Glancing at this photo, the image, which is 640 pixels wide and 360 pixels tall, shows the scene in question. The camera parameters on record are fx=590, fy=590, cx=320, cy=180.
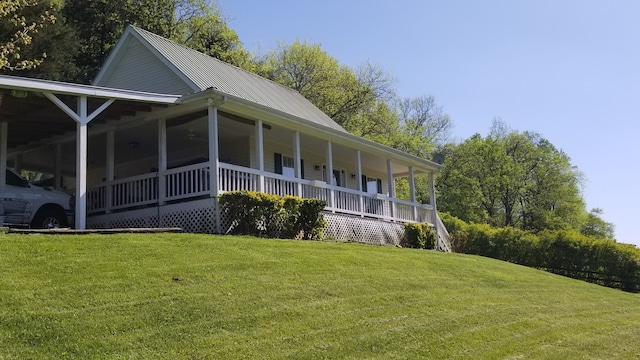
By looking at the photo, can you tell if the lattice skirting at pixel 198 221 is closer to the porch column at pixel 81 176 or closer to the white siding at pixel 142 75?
the porch column at pixel 81 176

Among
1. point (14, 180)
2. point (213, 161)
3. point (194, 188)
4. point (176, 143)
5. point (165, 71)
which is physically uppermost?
point (165, 71)

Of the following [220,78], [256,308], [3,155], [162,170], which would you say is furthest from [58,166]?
[256,308]

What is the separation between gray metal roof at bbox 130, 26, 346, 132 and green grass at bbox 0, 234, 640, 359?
6838mm

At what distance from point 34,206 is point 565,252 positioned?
20.3 m

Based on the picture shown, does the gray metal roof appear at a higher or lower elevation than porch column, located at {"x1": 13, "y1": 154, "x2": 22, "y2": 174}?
higher

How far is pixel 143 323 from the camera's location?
6789 millimetres

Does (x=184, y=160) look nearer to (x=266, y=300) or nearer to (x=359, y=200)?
(x=359, y=200)

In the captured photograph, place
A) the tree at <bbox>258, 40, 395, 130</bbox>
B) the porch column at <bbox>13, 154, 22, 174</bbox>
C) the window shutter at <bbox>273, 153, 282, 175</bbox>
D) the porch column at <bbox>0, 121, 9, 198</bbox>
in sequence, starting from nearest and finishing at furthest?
1. the porch column at <bbox>0, 121, 9, 198</bbox>
2. the porch column at <bbox>13, 154, 22, 174</bbox>
3. the window shutter at <bbox>273, 153, 282, 175</bbox>
4. the tree at <bbox>258, 40, 395, 130</bbox>

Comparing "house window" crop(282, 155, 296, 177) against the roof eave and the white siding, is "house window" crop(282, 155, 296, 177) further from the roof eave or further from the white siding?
the white siding

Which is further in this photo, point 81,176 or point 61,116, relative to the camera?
point 61,116

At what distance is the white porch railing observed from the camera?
15.1m

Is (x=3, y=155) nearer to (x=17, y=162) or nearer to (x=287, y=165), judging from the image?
(x=17, y=162)

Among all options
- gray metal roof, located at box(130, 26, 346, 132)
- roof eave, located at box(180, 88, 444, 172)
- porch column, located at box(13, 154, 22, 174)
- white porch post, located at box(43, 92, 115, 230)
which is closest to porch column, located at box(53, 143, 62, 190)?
porch column, located at box(13, 154, 22, 174)

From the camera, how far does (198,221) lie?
48.0 ft
